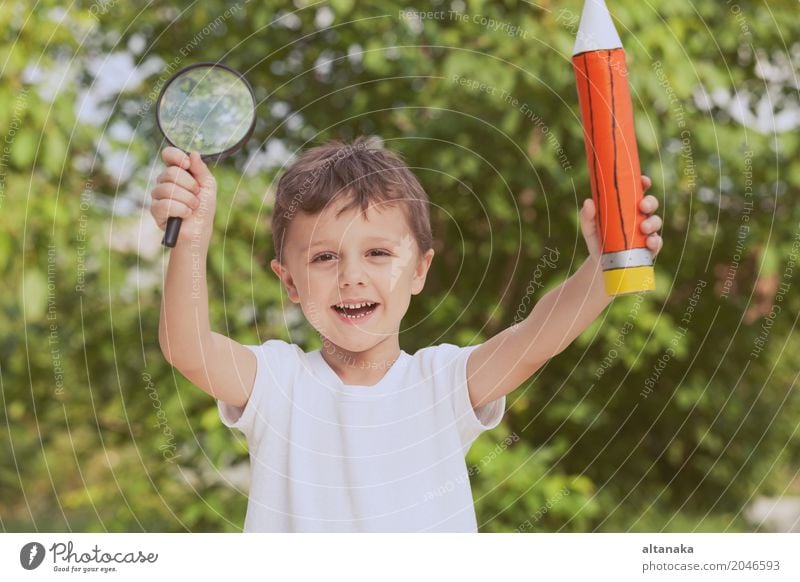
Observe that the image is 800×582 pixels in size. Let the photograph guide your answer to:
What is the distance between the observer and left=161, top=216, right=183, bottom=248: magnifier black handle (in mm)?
1171

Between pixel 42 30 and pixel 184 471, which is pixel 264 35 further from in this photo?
pixel 184 471

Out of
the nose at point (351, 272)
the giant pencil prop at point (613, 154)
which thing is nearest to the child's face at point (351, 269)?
the nose at point (351, 272)

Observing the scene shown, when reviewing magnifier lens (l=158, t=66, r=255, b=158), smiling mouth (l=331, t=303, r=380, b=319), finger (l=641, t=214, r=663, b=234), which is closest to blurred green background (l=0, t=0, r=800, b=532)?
magnifier lens (l=158, t=66, r=255, b=158)

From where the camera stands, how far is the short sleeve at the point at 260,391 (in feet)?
4.23

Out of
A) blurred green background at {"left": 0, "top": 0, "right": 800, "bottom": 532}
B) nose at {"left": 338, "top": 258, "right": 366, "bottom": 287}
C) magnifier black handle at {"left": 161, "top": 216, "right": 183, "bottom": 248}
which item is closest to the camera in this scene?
magnifier black handle at {"left": 161, "top": 216, "right": 183, "bottom": 248}

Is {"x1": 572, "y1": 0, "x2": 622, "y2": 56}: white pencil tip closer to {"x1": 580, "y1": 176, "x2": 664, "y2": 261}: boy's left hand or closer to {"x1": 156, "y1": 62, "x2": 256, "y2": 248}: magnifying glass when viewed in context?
{"x1": 580, "y1": 176, "x2": 664, "y2": 261}: boy's left hand

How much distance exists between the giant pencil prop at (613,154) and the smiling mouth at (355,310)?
0.28 metres

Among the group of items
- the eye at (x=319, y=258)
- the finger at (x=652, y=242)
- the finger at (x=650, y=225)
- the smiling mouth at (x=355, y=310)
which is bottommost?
the smiling mouth at (x=355, y=310)

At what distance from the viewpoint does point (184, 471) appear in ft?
6.79

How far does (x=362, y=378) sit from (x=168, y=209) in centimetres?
32

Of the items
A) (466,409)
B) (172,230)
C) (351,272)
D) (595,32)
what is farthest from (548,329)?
(172,230)

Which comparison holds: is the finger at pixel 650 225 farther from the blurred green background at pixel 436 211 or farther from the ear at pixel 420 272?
the blurred green background at pixel 436 211

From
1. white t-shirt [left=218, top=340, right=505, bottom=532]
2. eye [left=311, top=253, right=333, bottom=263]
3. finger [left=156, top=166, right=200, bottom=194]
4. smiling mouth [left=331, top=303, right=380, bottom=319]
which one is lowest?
white t-shirt [left=218, top=340, right=505, bottom=532]
